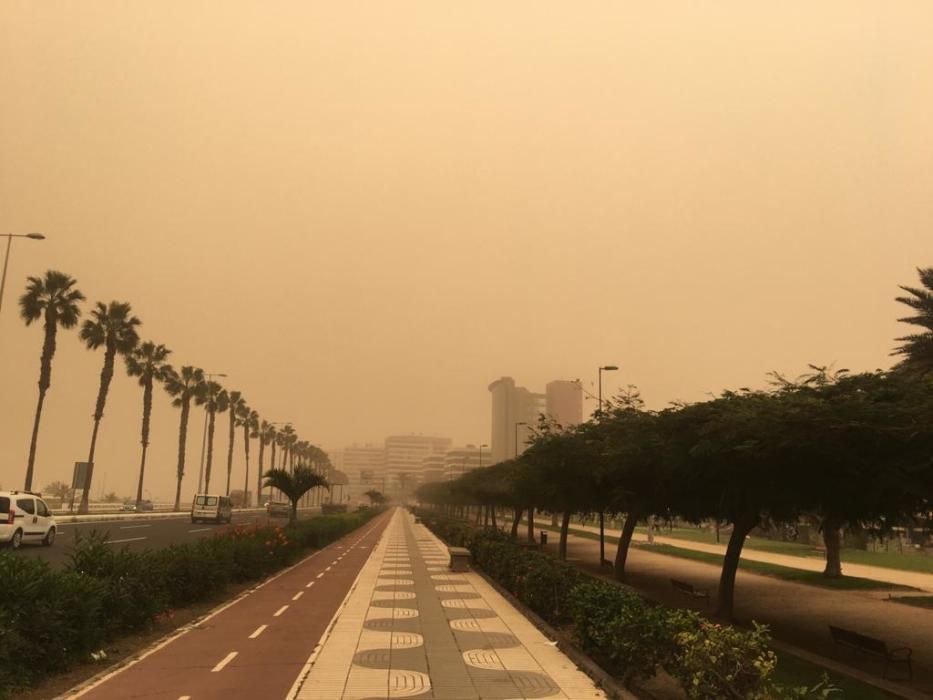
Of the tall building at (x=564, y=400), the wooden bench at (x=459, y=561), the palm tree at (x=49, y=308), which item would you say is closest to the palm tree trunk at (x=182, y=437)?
the palm tree at (x=49, y=308)

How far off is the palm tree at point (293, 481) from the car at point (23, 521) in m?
9.96

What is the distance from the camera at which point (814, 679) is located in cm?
1253

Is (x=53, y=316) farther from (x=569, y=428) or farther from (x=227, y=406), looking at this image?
(x=227, y=406)

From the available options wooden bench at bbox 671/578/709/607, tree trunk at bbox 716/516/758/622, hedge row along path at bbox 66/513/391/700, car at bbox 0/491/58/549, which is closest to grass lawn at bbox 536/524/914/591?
wooden bench at bbox 671/578/709/607

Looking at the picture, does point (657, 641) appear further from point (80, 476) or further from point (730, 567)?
point (80, 476)

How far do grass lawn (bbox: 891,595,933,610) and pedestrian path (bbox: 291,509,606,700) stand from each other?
45.7 ft

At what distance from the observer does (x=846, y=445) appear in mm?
12930

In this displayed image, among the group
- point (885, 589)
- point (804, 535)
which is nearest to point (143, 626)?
point (885, 589)

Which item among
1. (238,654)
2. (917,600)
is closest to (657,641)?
(238,654)

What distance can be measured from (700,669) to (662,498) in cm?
1587

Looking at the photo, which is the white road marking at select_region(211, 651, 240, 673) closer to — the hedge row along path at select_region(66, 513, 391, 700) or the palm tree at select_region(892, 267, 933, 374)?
the hedge row along path at select_region(66, 513, 391, 700)

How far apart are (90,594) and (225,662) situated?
99.0 inches

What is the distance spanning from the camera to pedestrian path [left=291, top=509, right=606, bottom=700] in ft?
34.9

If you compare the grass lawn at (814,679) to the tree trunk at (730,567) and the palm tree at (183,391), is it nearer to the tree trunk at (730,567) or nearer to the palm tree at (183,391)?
the tree trunk at (730,567)
